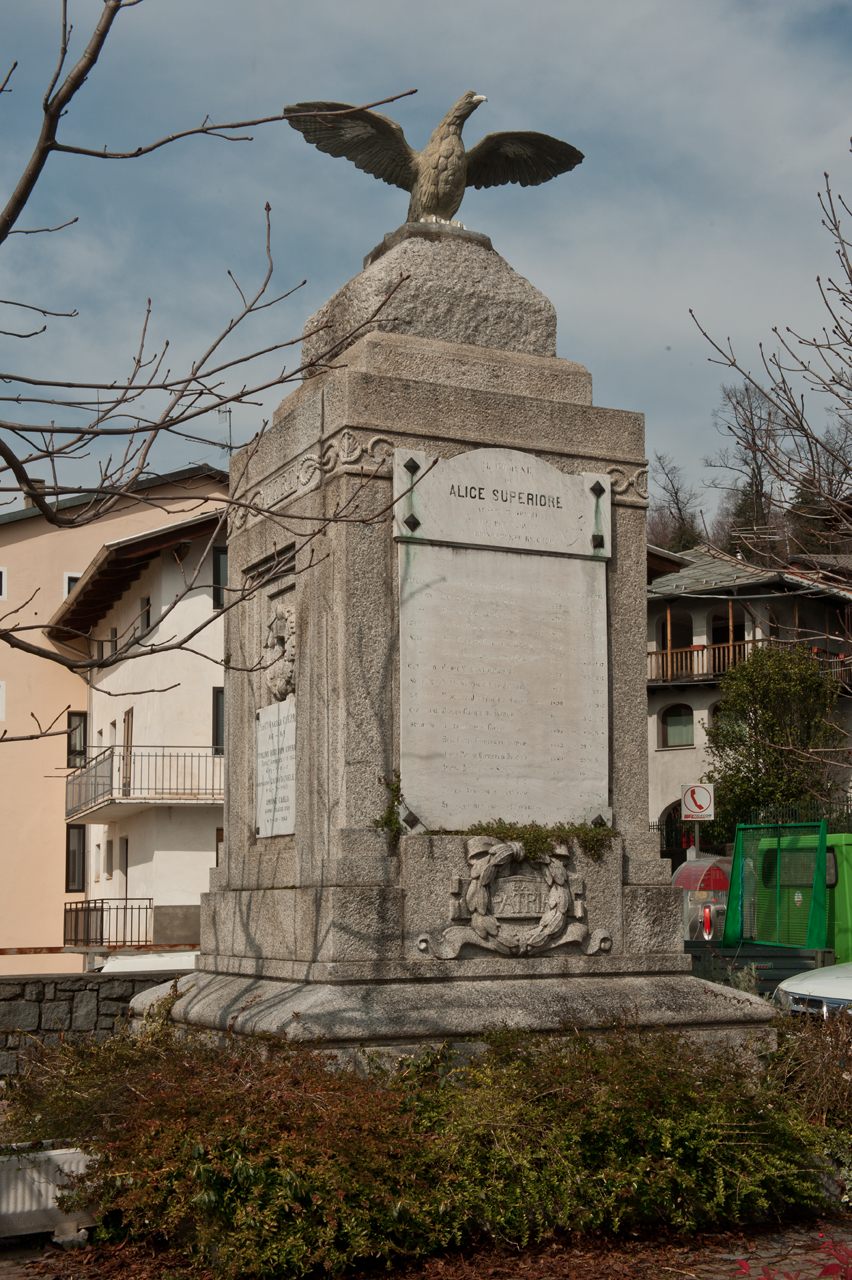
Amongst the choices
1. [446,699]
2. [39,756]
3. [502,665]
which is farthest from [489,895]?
[39,756]

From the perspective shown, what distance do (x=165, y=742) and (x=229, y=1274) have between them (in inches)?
983

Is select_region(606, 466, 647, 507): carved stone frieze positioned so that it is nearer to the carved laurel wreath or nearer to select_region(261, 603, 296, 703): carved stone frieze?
select_region(261, 603, 296, 703): carved stone frieze

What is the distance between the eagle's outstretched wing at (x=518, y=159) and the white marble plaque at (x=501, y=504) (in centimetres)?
238

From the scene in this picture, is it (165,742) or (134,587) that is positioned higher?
(134,587)

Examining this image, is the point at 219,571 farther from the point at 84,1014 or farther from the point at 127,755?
the point at 84,1014

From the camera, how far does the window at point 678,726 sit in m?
44.8

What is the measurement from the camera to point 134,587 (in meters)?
31.4

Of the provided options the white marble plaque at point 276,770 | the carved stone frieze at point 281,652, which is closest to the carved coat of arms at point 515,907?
the white marble plaque at point 276,770

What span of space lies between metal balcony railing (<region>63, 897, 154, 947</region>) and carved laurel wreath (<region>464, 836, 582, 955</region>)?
22088mm

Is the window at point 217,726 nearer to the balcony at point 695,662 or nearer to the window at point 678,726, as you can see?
the balcony at point 695,662

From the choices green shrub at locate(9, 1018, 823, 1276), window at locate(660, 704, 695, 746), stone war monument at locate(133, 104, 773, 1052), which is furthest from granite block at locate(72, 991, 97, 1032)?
window at locate(660, 704, 695, 746)

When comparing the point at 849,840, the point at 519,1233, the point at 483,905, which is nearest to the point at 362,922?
the point at 483,905

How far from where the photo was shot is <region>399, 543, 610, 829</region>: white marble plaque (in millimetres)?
7348

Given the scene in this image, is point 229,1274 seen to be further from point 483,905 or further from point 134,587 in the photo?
point 134,587
